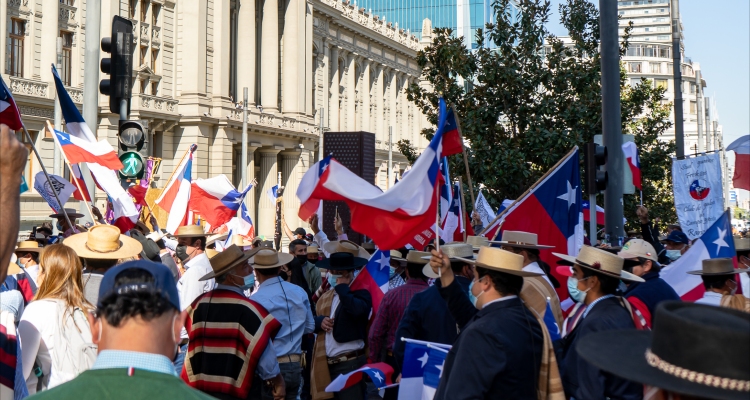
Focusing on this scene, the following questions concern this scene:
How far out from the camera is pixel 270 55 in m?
52.0

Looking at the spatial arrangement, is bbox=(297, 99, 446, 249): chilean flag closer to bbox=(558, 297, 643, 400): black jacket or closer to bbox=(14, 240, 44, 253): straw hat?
bbox=(558, 297, 643, 400): black jacket

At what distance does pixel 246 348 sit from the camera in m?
5.77

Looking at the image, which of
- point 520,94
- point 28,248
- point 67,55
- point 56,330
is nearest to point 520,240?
point 56,330

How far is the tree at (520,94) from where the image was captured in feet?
57.4

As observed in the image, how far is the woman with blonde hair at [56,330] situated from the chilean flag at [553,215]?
4.73 meters

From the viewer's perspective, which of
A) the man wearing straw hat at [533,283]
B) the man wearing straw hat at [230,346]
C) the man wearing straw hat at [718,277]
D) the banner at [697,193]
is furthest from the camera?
the banner at [697,193]

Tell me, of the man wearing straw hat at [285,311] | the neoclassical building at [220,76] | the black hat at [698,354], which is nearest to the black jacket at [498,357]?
the black hat at [698,354]

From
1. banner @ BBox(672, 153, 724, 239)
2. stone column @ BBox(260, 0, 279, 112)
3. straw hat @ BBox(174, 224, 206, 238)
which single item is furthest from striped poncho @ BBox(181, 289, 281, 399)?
stone column @ BBox(260, 0, 279, 112)

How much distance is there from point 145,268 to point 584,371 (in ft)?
9.50

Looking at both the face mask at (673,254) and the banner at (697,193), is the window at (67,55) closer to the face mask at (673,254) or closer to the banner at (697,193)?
the banner at (697,193)

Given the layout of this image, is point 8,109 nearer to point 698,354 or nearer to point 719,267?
point 719,267

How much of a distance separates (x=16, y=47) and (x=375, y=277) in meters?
26.7

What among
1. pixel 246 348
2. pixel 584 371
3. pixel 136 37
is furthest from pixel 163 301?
pixel 136 37

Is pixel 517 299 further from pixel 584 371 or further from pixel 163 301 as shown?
pixel 163 301
